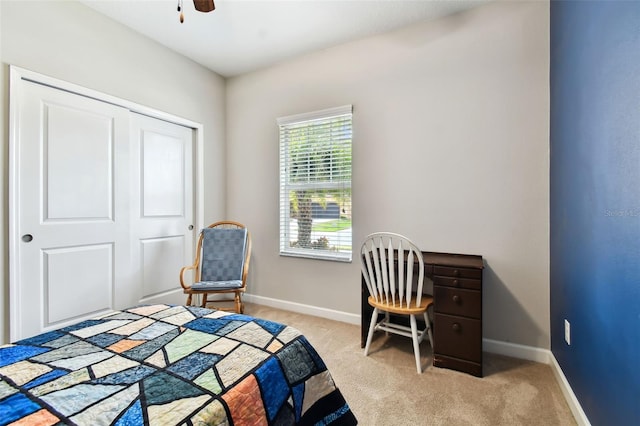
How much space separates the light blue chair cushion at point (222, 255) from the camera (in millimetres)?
2947

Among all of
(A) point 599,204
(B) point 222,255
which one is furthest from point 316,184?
(A) point 599,204

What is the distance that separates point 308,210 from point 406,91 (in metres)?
1.49

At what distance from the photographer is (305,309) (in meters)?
3.03

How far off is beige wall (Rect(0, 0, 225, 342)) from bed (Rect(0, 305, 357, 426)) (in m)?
1.46

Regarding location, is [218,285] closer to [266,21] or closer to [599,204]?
[266,21]

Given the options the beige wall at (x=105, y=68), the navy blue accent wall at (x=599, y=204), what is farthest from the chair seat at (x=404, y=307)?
the beige wall at (x=105, y=68)

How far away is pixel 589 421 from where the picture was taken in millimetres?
1372

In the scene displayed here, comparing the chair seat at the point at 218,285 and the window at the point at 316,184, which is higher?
the window at the point at 316,184

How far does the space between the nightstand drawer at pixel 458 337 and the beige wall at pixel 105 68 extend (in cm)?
271

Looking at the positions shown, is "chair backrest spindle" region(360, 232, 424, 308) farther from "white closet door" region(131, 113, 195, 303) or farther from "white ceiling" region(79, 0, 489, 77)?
"white closet door" region(131, 113, 195, 303)

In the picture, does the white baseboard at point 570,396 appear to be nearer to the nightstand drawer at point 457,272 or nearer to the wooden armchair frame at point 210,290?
the nightstand drawer at point 457,272

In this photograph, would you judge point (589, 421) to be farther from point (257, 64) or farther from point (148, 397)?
point (257, 64)

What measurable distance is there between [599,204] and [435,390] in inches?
53.3

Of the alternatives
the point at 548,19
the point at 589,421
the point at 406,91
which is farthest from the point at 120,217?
the point at 548,19
